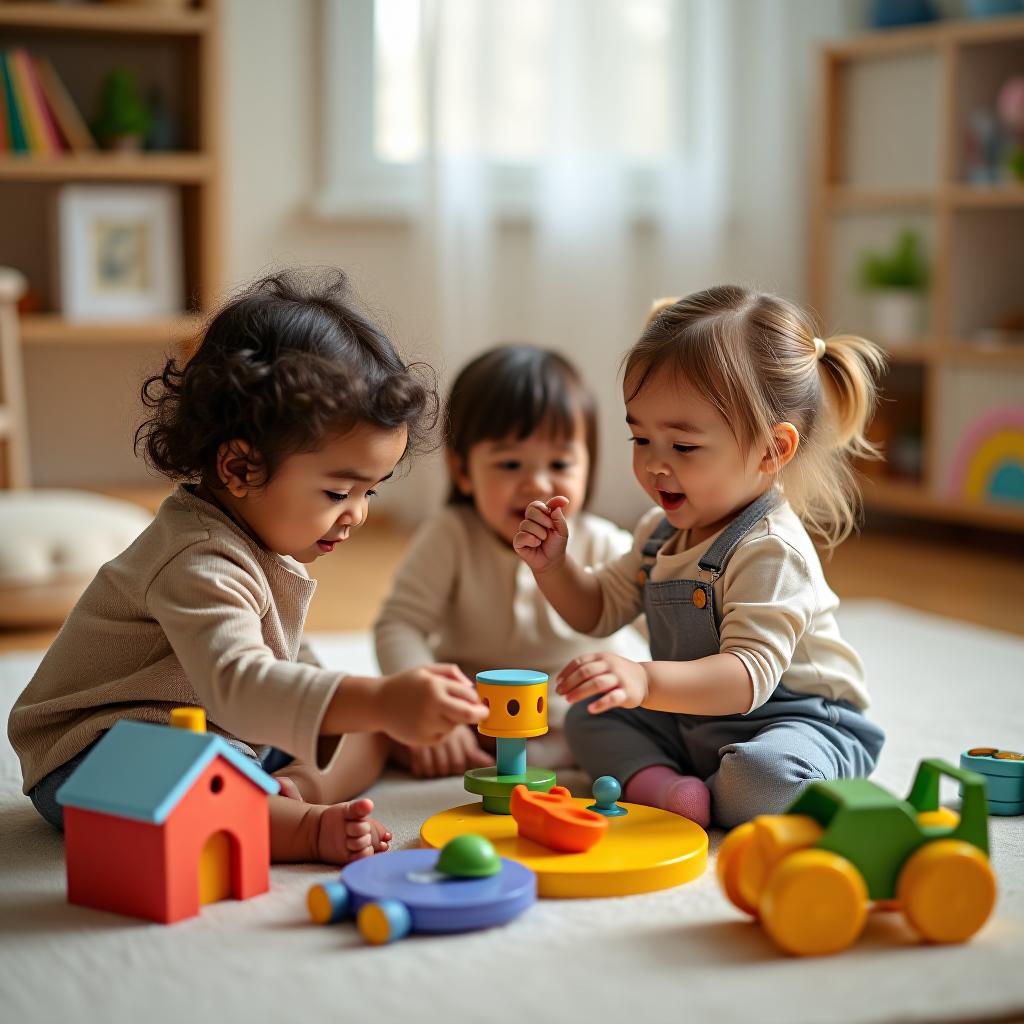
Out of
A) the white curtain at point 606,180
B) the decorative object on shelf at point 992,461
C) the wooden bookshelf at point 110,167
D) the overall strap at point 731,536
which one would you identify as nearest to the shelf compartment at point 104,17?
the wooden bookshelf at point 110,167

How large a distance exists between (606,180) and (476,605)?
6.04 feet

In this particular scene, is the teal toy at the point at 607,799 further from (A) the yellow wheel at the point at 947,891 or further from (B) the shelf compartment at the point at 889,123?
(B) the shelf compartment at the point at 889,123

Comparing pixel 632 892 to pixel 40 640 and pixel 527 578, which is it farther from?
pixel 40 640

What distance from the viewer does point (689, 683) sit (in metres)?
1.13

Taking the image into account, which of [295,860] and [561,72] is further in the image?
[561,72]

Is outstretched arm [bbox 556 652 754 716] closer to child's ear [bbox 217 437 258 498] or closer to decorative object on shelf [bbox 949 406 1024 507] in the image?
child's ear [bbox 217 437 258 498]

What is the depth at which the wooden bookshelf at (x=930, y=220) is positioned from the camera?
2.91 meters

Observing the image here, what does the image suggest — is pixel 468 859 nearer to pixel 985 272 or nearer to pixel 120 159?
pixel 120 159

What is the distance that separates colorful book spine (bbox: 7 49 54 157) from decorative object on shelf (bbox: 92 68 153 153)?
0.38 feet

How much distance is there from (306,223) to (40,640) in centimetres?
141

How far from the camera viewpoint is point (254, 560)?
3.70ft

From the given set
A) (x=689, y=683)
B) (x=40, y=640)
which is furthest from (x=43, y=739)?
(x=40, y=640)

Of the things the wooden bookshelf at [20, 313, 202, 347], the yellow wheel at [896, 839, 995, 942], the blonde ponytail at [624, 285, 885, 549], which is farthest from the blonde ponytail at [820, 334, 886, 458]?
the wooden bookshelf at [20, 313, 202, 347]

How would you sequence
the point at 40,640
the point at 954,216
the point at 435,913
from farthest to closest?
the point at 954,216
the point at 40,640
the point at 435,913
